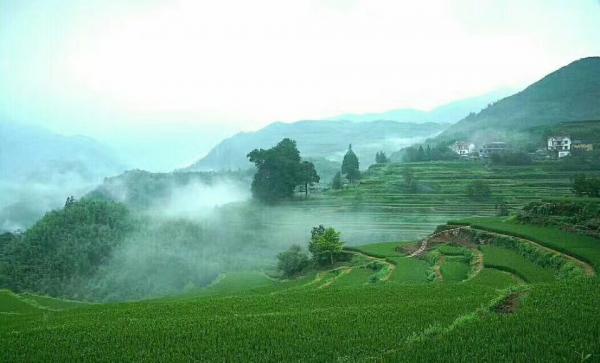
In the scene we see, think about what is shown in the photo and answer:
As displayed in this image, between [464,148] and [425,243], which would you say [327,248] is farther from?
[464,148]

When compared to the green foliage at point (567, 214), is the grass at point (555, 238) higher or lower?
lower

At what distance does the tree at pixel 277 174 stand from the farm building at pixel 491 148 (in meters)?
30.1

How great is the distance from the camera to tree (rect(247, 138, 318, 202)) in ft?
238

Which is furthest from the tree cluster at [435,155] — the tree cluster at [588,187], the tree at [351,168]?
the tree cluster at [588,187]

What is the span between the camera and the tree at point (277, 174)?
72.5 metres

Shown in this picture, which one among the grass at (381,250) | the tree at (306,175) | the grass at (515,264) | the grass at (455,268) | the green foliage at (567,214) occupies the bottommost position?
the grass at (381,250)

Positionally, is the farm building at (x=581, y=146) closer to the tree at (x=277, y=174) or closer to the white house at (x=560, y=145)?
the white house at (x=560, y=145)


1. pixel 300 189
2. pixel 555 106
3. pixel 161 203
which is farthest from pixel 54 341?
pixel 555 106

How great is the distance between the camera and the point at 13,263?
49656 mm

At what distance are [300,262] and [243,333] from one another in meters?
27.8

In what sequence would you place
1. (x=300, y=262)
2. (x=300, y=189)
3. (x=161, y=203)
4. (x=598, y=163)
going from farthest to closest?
(x=161, y=203)
(x=300, y=189)
(x=598, y=163)
(x=300, y=262)

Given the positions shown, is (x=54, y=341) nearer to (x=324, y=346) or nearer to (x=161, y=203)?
(x=324, y=346)

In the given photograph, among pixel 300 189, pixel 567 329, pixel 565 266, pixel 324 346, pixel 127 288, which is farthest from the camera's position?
pixel 300 189

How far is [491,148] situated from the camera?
78438 mm
